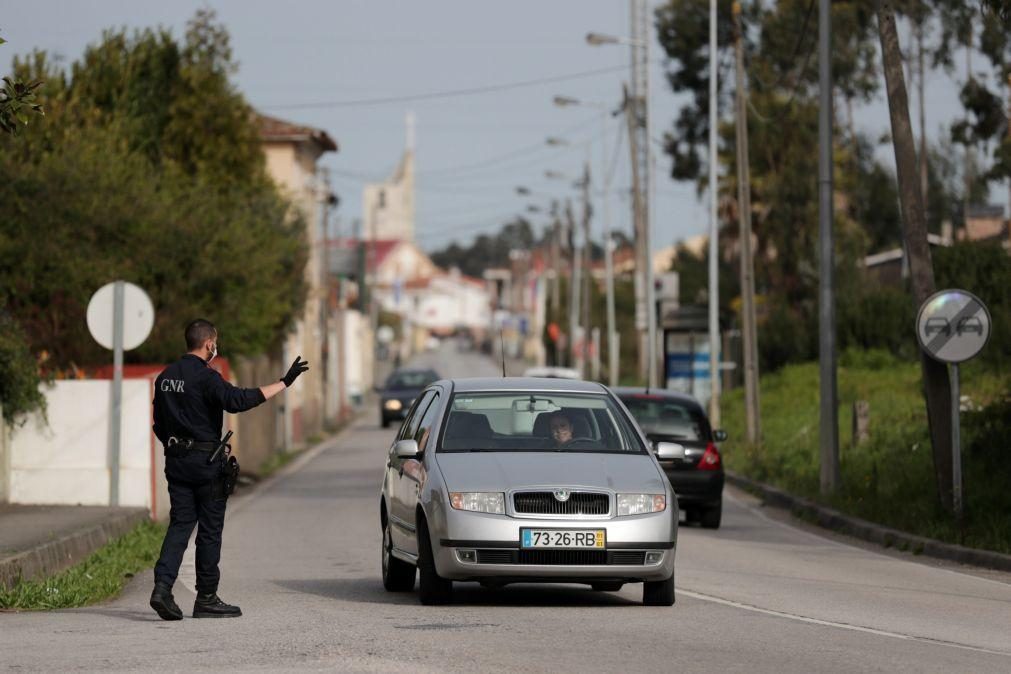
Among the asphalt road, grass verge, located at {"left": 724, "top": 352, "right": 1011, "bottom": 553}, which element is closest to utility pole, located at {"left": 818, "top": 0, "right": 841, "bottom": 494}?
grass verge, located at {"left": 724, "top": 352, "right": 1011, "bottom": 553}

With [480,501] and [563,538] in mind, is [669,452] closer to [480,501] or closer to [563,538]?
[563,538]

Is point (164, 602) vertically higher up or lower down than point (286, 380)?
lower down

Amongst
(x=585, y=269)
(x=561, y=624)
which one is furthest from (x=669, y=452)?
(x=585, y=269)

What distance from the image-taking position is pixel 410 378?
5666 cm

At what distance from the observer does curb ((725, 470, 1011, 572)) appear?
57.6 ft

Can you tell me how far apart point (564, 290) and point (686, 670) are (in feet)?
359

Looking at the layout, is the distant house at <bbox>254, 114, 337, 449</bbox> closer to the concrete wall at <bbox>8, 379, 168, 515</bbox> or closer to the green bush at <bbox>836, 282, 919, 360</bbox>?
the green bush at <bbox>836, 282, 919, 360</bbox>

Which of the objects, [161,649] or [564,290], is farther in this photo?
[564,290]

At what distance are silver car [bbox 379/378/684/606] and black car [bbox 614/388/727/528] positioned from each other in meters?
8.57

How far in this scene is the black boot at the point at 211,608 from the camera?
1145 cm

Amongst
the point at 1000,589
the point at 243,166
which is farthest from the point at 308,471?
the point at 1000,589

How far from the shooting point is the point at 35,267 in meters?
27.2

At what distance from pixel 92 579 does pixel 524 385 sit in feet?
13.1

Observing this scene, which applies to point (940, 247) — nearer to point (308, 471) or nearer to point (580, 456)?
point (308, 471)
